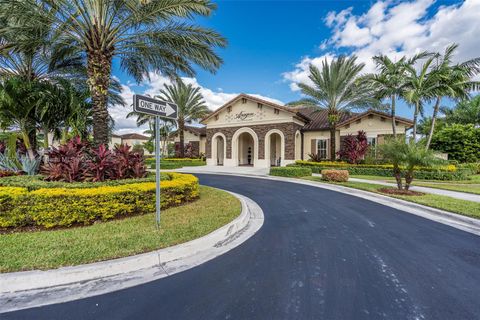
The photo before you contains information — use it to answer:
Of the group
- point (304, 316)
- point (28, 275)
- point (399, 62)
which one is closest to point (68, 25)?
point (28, 275)

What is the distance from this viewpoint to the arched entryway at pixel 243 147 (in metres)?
22.7

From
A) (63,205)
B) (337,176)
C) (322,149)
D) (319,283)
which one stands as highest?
(322,149)

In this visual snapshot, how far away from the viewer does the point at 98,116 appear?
741 centimetres

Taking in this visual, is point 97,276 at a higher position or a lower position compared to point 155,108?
lower

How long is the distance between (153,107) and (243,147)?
21.5m

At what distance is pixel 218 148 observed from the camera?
26172 millimetres

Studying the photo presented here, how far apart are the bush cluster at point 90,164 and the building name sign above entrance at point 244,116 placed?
16.3m

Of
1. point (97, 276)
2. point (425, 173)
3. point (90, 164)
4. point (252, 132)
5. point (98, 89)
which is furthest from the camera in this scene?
point (252, 132)

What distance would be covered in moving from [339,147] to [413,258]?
18660 millimetres

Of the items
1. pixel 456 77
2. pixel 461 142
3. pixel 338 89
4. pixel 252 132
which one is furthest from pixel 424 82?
pixel 252 132

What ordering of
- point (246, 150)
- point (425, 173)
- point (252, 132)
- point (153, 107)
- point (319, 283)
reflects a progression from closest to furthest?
point (319, 283)
point (153, 107)
point (425, 173)
point (252, 132)
point (246, 150)

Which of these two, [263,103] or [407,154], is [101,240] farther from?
[263,103]

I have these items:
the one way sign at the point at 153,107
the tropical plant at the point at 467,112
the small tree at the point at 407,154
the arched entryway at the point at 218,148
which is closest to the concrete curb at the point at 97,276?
the one way sign at the point at 153,107

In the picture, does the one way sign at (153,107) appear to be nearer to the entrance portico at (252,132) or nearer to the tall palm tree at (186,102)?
the entrance portico at (252,132)
